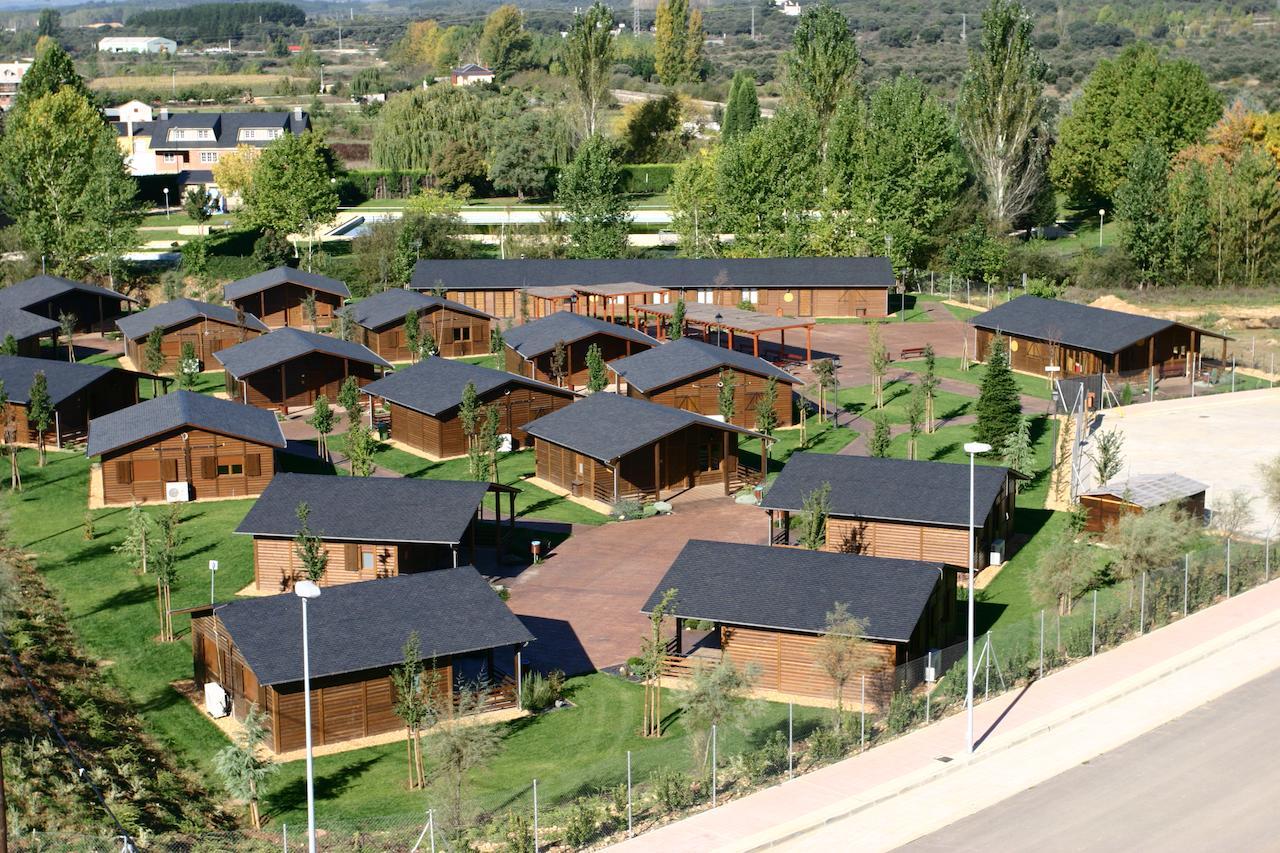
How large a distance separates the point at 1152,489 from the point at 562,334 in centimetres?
3350

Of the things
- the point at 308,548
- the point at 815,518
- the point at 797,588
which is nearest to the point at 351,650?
the point at 308,548

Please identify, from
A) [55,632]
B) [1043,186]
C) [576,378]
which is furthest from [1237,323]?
[55,632]

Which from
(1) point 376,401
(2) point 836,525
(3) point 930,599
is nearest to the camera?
(3) point 930,599

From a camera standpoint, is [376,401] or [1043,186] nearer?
[376,401]

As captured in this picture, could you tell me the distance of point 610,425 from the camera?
60.4 m

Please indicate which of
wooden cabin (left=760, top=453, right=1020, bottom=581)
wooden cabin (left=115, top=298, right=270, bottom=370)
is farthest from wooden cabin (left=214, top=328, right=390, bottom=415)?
wooden cabin (left=760, top=453, right=1020, bottom=581)

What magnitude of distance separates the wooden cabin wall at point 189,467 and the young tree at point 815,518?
2153cm

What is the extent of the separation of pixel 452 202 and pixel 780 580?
73.4 metres

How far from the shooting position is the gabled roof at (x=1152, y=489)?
167 feet

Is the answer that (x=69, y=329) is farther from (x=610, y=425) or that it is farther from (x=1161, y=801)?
(x=1161, y=801)

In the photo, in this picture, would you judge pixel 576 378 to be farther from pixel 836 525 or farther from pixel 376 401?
pixel 836 525

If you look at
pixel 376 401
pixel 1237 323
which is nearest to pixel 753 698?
pixel 376 401

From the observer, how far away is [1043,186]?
115 meters

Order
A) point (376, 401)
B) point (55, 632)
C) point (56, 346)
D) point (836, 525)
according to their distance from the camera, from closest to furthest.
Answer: point (55, 632) < point (836, 525) < point (376, 401) < point (56, 346)
